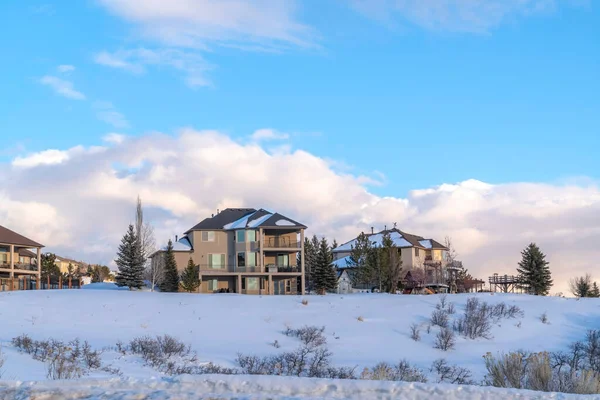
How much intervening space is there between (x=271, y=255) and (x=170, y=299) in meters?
17.0

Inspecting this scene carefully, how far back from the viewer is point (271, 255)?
187 ft

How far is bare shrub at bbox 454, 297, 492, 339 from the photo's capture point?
2988 centimetres

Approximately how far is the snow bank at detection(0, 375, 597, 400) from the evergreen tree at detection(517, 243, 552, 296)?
58287mm

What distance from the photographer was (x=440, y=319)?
103ft

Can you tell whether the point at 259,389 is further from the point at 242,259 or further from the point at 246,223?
the point at 246,223

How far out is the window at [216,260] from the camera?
187ft

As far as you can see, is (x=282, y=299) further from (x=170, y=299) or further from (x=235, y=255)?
(x=235, y=255)

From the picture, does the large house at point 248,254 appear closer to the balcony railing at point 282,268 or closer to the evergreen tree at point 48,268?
the balcony railing at point 282,268

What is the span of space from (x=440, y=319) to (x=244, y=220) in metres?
29.0

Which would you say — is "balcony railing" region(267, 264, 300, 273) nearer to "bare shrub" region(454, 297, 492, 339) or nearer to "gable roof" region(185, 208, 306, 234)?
"gable roof" region(185, 208, 306, 234)

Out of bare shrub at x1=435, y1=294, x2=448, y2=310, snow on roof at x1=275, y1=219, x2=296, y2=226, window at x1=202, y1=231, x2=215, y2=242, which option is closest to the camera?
bare shrub at x1=435, y1=294, x2=448, y2=310

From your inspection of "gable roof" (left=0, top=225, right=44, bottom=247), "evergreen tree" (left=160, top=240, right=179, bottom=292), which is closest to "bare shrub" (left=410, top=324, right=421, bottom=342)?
"evergreen tree" (left=160, top=240, right=179, bottom=292)

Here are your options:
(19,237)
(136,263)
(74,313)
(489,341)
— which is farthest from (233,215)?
(489,341)

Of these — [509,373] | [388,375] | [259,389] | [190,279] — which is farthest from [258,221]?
[259,389]
